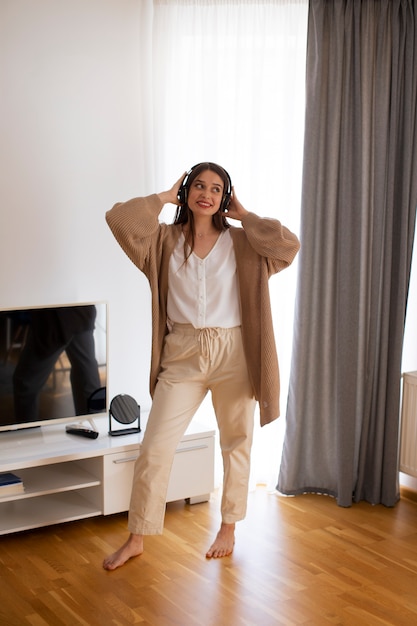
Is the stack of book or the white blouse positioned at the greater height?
the white blouse

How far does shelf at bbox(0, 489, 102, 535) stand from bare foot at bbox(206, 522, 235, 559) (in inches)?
21.1

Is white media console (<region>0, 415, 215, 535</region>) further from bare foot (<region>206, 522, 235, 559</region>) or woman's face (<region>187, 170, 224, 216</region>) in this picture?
woman's face (<region>187, 170, 224, 216</region>)

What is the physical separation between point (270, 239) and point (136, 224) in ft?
1.66

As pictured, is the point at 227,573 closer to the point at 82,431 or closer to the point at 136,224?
the point at 82,431

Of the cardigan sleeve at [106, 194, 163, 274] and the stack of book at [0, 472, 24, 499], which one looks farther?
the stack of book at [0, 472, 24, 499]

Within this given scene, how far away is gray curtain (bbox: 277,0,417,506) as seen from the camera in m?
3.61

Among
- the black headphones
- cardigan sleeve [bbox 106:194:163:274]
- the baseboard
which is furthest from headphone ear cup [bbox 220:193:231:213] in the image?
the baseboard

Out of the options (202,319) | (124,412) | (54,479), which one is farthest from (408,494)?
(54,479)

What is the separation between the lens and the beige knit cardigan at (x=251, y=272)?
3055 millimetres

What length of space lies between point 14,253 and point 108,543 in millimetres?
1292

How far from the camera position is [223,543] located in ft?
10.5

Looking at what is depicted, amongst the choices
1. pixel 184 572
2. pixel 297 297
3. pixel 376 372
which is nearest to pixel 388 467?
pixel 376 372

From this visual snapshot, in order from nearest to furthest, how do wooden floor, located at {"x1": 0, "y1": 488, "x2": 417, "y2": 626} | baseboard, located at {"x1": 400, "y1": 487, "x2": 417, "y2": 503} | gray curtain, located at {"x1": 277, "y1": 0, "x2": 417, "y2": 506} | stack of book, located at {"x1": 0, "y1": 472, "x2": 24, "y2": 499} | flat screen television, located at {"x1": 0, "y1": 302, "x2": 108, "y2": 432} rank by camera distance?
wooden floor, located at {"x1": 0, "y1": 488, "x2": 417, "y2": 626} → stack of book, located at {"x1": 0, "y1": 472, "x2": 24, "y2": 499} → flat screen television, located at {"x1": 0, "y1": 302, "x2": 108, "y2": 432} → gray curtain, located at {"x1": 277, "y1": 0, "x2": 417, "y2": 506} → baseboard, located at {"x1": 400, "y1": 487, "x2": 417, "y2": 503}

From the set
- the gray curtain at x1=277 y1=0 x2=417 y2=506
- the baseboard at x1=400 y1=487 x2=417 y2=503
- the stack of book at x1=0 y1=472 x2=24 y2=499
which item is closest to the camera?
the stack of book at x1=0 y1=472 x2=24 y2=499
